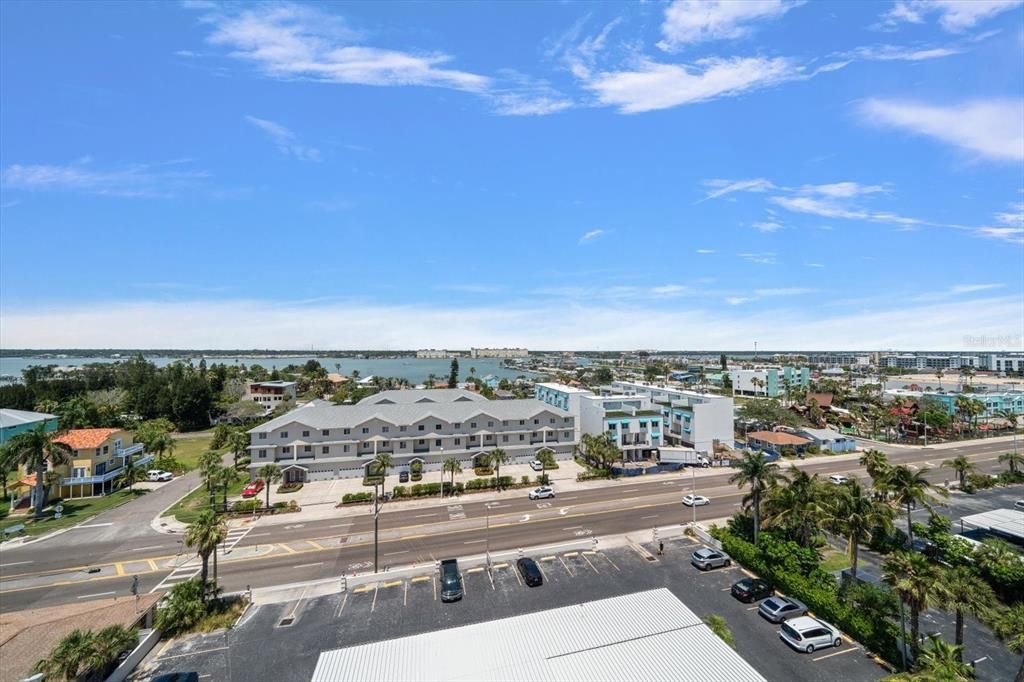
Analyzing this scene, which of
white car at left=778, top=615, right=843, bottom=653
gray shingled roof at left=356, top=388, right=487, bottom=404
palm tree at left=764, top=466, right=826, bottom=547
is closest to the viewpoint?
white car at left=778, top=615, right=843, bottom=653

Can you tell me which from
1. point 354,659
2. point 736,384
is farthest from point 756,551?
point 736,384

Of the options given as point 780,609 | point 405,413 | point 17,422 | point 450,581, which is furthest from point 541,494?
point 17,422

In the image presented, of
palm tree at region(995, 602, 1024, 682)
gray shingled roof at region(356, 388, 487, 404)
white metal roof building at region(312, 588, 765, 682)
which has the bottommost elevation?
palm tree at region(995, 602, 1024, 682)

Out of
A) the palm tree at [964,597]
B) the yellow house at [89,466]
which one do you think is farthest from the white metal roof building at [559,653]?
the yellow house at [89,466]

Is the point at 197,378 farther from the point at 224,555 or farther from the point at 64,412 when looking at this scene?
the point at 224,555

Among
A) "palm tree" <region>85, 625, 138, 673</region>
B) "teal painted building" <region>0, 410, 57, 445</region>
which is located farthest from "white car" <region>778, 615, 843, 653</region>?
"teal painted building" <region>0, 410, 57, 445</region>

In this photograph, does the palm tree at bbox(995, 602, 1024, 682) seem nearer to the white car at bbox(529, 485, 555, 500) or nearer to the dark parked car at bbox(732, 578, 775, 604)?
the dark parked car at bbox(732, 578, 775, 604)

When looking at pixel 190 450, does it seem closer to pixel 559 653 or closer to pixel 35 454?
pixel 35 454

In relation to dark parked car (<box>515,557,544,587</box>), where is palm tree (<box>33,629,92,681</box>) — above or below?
above
